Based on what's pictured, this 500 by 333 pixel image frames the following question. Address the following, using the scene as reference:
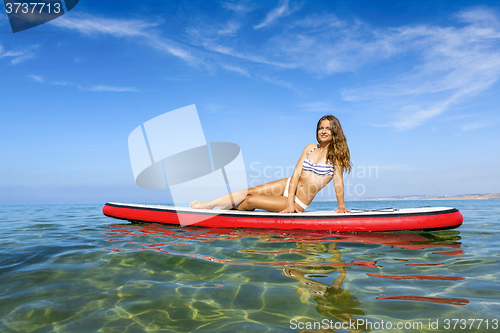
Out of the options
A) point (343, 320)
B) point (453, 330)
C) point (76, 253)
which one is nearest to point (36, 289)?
point (76, 253)

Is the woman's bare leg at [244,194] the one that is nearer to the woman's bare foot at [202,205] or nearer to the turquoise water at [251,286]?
the woman's bare foot at [202,205]

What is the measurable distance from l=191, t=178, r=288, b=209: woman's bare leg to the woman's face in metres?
1.24

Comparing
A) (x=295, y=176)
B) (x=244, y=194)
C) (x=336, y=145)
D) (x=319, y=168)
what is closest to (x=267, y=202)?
(x=244, y=194)

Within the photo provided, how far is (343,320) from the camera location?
2.08 meters

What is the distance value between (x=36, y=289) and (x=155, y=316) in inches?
58.3

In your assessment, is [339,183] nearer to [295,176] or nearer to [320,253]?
[295,176]

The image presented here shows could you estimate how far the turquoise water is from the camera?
2119mm

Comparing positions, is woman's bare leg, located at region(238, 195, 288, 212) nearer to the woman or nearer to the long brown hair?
the woman

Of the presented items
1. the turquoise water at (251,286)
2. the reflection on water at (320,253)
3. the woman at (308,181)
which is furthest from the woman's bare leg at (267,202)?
the turquoise water at (251,286)

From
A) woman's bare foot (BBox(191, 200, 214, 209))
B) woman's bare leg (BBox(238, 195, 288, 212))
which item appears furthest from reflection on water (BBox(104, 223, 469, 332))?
woman's bare leg (BBox(238, 195, 288, 212))

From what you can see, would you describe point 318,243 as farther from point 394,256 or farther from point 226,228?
point 226,228

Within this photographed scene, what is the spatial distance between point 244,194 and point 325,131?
2.25 metres

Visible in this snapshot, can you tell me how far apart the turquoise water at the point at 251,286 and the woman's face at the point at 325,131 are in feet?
6.50

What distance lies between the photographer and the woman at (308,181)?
549 centimetres
